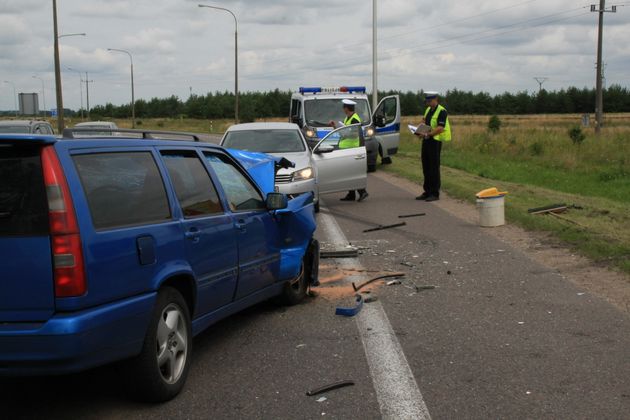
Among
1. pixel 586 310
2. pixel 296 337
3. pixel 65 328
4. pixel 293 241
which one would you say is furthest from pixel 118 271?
pixel 586 310

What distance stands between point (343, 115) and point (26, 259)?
18433 mm

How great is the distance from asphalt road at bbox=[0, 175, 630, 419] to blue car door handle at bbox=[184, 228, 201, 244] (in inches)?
36.5

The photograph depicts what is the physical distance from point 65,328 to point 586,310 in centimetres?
461

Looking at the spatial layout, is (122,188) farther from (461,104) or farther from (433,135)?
(461,104)

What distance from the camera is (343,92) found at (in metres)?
23.3

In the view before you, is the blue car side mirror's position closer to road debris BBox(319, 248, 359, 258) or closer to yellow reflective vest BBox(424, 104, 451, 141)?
road debris BBox(319, 248, 359, 258)

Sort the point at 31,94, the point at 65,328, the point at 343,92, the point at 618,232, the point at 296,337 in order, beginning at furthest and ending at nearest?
the point at 31,94, the point at 343,92, the point at 618,232, the point at 296,337, the point at 65,328

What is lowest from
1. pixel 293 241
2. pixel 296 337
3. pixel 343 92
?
pixel 296 337

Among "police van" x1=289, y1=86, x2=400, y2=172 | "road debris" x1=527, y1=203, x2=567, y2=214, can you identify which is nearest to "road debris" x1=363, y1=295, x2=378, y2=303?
"road debris" x1=527, y1=203, x2=567, y2=214

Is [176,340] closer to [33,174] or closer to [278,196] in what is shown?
[33,174]

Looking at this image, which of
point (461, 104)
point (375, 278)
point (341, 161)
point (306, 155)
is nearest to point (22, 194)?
point (375, 278)

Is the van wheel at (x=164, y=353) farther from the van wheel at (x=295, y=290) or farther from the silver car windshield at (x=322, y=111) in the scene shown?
the silver car windshield at (x=322, y=111)

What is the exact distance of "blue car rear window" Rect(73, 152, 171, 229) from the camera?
414cm

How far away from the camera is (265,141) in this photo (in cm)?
1410
